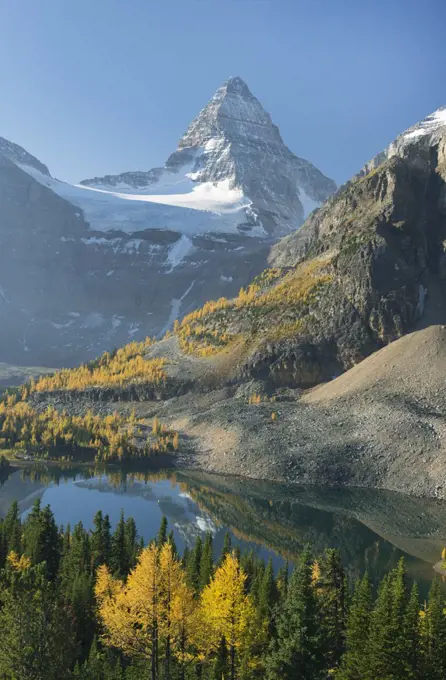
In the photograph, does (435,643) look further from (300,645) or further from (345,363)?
(345,363)

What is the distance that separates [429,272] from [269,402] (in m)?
67.7

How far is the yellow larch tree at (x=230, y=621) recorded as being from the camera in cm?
3128

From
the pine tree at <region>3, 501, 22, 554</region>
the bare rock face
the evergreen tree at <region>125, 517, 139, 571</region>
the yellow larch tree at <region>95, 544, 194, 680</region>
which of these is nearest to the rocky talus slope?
the bare rock face

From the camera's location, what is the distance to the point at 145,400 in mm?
169125

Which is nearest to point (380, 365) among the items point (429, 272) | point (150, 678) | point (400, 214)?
point (429, 272)

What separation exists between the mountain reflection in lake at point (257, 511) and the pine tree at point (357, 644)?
3550 cm

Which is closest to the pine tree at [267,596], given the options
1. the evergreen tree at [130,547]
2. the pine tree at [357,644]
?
the pine tree at [357,644]

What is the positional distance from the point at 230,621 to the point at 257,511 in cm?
6408

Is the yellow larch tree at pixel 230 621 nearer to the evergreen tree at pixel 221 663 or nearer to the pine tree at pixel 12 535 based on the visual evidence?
the evergreen tree at pixel 221 663

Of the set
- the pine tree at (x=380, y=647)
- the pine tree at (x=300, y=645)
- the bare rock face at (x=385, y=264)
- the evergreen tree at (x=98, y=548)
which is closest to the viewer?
the pine tree at (x=380, y=647)

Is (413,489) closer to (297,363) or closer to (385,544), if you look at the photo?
(385,544)

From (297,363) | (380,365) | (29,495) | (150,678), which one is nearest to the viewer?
(150,678)

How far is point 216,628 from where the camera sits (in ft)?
104

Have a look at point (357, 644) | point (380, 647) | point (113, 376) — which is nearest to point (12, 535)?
point (357, 644)
